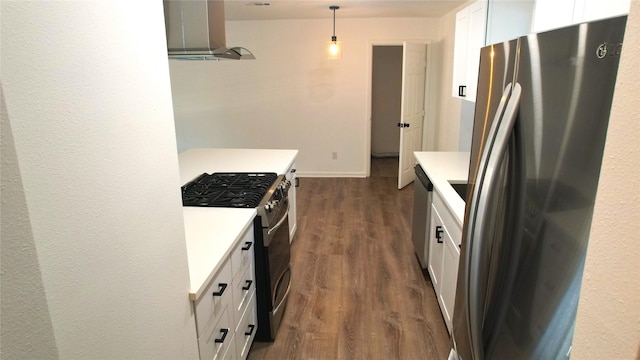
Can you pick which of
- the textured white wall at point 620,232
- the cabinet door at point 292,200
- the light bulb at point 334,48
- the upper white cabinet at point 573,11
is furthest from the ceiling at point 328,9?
the textured white wall at point 620,232

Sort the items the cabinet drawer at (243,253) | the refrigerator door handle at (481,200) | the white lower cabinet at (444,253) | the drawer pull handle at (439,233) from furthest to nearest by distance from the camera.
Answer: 1. the drawer pull handle at (439,233)
2. the white lower cabinet at (444,253)
3. the cabinet drawer at (243,253)
4. the refrigerator door handle at (481,200)

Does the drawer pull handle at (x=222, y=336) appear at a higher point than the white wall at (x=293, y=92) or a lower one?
lower

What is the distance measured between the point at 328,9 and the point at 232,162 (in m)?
2.73

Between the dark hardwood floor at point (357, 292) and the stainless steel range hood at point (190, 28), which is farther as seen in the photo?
the dark hardwood floor at point (357, 292)

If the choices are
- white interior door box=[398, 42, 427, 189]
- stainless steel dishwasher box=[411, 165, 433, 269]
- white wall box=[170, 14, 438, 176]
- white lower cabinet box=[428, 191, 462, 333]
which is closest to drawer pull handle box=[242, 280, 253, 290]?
white lower cabinet box=[428, 191, 462, 333]

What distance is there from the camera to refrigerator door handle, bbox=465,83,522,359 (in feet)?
3.35

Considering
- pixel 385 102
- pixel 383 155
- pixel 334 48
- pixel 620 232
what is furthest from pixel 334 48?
pixel 620 232

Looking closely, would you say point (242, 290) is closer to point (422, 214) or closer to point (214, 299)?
point (214, 299)

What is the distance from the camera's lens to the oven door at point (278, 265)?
249 cm

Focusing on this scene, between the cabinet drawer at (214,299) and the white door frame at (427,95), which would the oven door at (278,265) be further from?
the white door frame at (427,95)

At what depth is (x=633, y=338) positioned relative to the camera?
542 millimetres

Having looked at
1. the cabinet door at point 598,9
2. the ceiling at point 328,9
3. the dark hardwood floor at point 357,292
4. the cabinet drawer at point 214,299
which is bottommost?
the dark hardwood floor at point 357,292

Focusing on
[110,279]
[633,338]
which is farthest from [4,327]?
[633,338]

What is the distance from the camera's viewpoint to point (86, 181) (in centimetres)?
86
